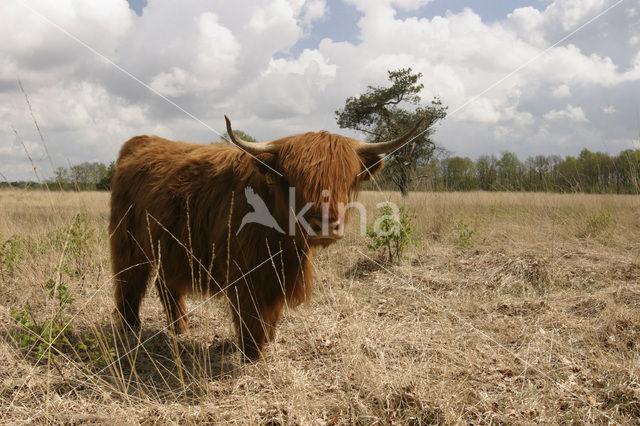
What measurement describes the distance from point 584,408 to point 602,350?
970mm

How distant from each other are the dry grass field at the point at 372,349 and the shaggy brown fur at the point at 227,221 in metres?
0.31

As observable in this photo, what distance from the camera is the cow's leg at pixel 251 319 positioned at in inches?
125

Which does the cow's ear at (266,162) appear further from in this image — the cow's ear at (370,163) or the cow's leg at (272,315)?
the cow's leg at (272,315)

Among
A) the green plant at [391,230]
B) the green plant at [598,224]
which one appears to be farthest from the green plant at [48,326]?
the green plant at [598,224]

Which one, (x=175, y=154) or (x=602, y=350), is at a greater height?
(x=175, y=154)

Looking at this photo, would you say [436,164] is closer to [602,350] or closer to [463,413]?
[602,350]

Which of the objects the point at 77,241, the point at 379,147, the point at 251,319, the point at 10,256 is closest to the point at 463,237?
the point at 379,147

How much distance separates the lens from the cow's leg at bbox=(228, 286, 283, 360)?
316cm

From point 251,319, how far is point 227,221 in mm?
808

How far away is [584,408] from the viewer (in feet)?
7.95

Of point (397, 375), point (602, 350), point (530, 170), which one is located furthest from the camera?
point (530, 170)

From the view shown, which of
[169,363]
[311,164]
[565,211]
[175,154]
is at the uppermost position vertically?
[175,154]

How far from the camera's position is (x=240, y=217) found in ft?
10.6

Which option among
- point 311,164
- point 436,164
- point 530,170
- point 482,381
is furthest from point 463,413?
point 530,170
